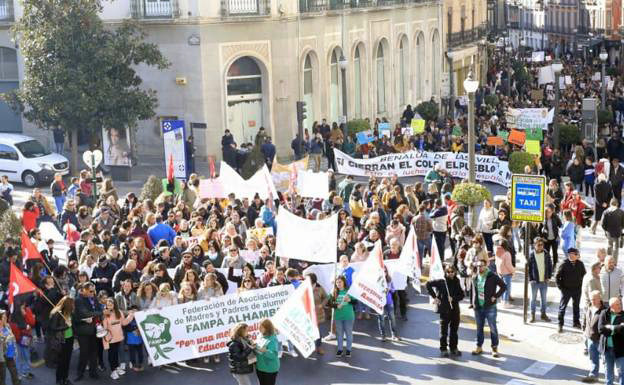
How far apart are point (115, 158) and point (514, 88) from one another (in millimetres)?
36459

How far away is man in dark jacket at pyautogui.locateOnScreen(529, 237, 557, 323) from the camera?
20.2 m

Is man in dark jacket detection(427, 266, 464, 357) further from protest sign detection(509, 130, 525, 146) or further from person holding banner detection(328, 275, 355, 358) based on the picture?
protest sign detection(509, 130, 525, 146)

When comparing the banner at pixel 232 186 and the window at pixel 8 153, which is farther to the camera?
the window at pixel 8 153

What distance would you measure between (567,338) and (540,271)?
4.21 feet

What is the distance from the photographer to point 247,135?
138 feet

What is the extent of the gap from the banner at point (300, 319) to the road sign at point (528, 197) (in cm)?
513

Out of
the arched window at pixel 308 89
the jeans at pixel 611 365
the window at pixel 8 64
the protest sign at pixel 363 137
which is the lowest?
the jeans at pixel 611 365

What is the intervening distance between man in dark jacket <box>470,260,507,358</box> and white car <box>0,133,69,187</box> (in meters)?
20.1

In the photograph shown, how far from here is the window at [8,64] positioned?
142 feet

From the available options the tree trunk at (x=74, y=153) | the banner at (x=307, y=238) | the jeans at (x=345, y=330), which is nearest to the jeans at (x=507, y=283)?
the banner at (x=307, y=238)

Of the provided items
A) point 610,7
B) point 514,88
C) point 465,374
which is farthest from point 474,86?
point 610,7

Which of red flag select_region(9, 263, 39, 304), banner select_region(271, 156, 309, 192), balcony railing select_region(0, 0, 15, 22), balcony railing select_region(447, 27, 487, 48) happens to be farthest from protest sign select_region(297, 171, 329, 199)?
balcony railing select_region(447, 27, 487, 48)

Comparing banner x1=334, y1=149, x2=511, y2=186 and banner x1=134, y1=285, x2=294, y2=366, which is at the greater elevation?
banner x1=334, y1=149, x2=511, y2=186

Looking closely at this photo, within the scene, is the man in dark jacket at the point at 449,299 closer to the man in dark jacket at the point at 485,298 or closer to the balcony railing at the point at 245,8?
the man in dark jacket at the point at 485,298
